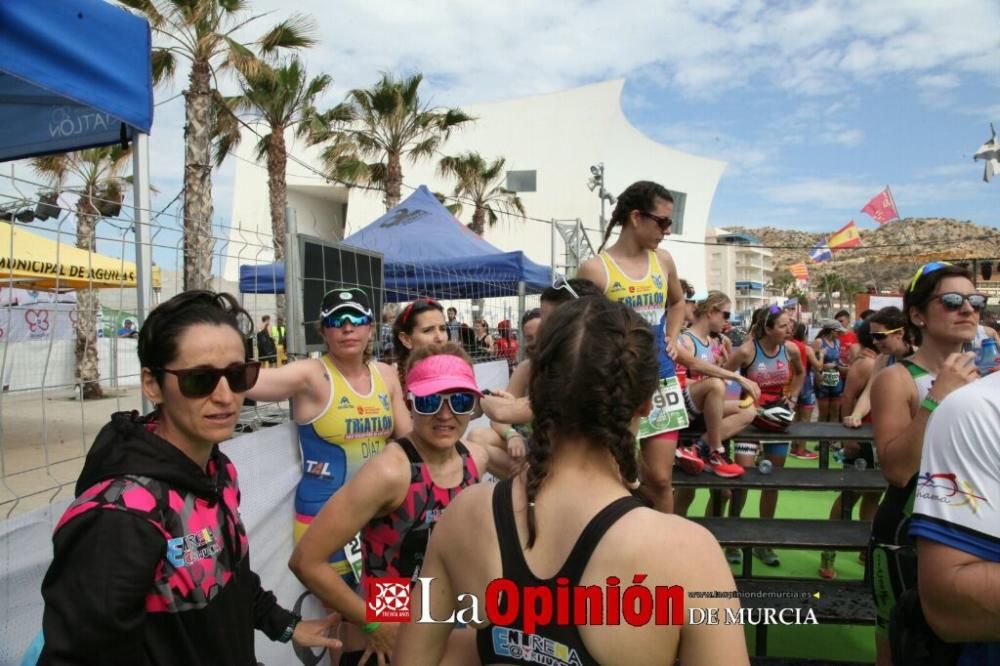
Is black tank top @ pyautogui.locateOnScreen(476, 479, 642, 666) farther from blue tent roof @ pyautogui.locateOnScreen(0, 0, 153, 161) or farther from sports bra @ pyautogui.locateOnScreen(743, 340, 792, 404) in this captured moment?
sports bra @ pyautogui.locateOnScreen(743, 340, 792, 404)

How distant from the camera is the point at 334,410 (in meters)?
2.91

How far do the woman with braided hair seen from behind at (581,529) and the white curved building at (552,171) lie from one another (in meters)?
38.4

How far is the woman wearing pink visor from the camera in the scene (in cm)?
194

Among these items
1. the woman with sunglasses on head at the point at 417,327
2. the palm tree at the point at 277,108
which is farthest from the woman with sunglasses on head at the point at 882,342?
the palm tree at the point at 277,108

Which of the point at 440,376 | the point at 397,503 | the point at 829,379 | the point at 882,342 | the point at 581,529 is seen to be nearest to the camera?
the point at 581,529

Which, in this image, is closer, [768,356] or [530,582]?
[530,582]

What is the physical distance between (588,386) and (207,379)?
1018 millimetres

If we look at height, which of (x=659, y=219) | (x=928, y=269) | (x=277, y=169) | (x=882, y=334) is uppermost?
(x=277, y=169)

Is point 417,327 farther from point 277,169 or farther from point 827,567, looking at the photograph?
point 277,169

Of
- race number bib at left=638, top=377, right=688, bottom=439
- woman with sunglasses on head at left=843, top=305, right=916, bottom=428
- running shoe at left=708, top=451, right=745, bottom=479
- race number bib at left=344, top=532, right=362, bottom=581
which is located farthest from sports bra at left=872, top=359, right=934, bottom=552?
woman with sunglasses on head at left=843, top=305, right=916, bottom=428

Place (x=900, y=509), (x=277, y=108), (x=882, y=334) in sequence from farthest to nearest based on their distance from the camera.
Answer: (x=277, y=108) < (x=882, y=334) < (x=900, y=509)

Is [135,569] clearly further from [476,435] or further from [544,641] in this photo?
[476,435]

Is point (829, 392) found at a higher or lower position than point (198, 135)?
lower

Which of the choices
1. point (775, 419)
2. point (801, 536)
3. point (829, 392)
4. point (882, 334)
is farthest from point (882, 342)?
point (829, 392)
